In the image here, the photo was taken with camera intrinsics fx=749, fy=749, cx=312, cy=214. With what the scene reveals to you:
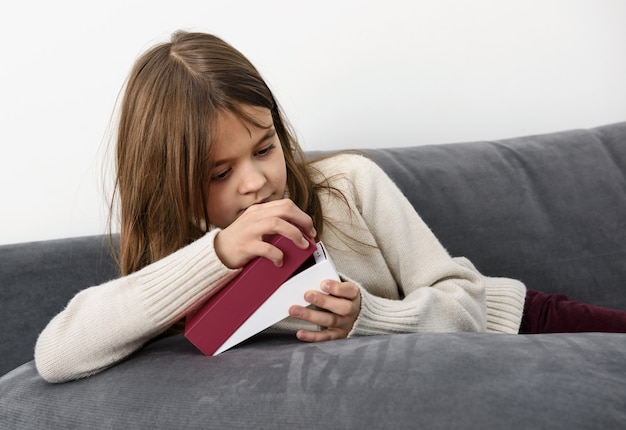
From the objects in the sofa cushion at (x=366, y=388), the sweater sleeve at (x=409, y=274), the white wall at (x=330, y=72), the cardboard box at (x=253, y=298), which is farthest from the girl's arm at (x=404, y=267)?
the white wall at (x=330, y=72)

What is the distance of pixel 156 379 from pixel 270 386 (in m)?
0.16

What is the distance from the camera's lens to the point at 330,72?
177 centimetres

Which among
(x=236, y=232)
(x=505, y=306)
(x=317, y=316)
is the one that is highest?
(x=236, y=232)

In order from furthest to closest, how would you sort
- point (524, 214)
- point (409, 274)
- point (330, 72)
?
point (330, 72) < point (524, 214) < point (409, 274)

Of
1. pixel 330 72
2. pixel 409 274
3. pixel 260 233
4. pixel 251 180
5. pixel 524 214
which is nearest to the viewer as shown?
pixel 260 233

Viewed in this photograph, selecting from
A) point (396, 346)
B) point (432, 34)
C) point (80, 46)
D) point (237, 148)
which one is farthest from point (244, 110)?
point (432, 34)

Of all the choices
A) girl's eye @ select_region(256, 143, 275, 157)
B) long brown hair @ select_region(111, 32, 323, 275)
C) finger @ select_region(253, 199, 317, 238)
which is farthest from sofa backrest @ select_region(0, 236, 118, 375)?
finger @ select_region(253, 199, 317, 238)

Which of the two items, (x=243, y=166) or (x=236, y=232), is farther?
(x=243, y=166)

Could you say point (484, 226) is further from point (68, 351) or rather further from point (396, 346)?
point (68, 351)

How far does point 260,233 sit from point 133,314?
0.20 m

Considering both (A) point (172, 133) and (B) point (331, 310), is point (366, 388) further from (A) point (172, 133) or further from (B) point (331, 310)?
(A) point (172, 133)

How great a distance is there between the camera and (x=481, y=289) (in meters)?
1.24

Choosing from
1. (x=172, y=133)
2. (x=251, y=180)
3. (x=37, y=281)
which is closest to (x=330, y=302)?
(x=251, y=180)

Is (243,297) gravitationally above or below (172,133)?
below
